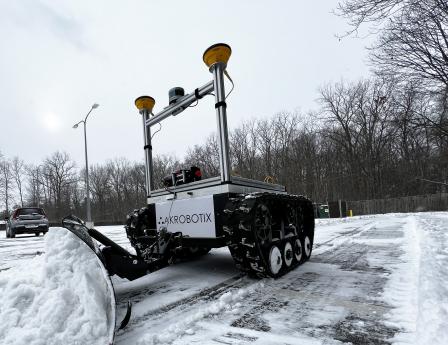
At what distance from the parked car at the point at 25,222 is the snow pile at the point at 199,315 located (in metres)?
16.1

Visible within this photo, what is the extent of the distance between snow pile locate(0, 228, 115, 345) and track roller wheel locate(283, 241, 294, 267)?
10.4 feet

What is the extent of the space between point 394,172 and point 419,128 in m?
26.5

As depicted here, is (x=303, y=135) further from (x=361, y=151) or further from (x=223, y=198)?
(x=223, y=198)

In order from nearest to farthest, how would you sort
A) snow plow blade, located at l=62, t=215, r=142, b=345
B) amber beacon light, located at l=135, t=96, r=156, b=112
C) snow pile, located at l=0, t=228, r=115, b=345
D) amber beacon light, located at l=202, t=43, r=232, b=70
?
1. snow pile, located at l=0, t=228, r=115, b=345
2. snow plow blade, located at l=62, t=215, r=142, b=345
3. amber beacon light, located at l=202, t=43, r=232, b=70
4. amber beacon light, located at l=135, t=96, r=156, b=112

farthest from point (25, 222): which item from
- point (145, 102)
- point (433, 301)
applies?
point (433, 301)

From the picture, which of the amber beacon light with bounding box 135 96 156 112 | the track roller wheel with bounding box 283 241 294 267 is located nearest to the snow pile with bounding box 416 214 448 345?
the track roller wheel with bounding box 283 241 294 267

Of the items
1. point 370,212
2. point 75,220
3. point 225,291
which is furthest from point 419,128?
point 370,212

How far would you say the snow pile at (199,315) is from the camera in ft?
9.20

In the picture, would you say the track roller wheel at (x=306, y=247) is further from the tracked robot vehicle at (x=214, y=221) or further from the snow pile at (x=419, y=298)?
the snow pile at (x=419, y=298)

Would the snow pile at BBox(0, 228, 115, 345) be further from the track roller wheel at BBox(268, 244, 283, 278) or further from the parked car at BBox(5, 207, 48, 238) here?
the parked car at BBox(5, 207, 48, 238)

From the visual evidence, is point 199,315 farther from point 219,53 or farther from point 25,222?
point 25,222

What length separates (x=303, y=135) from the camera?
41750 millimetres

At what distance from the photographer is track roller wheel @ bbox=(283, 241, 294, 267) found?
5389 mm

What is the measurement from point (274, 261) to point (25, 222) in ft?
53.2
